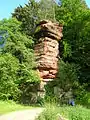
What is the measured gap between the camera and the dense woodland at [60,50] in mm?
31453

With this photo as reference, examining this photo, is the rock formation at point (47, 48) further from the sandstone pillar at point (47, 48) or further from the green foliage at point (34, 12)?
the green foliage at point (34, 12)

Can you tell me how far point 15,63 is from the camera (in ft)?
103

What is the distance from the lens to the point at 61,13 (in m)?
44.0

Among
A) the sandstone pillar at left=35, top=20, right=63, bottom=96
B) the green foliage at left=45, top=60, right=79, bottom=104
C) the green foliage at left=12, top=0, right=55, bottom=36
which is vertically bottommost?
the green foliage at left=45, top=60, right=79, bottom=104

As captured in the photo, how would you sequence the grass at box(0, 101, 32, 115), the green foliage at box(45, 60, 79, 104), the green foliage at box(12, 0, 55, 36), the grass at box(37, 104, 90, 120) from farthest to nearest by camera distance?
1. the green foliage at box(12, 0, 55, 36)
2. the green foliage at box(45, 60, 79, 104)
3. the grass at box(0, 101, 32, 115)
4. the grass at box(37, 104, 90, 120)

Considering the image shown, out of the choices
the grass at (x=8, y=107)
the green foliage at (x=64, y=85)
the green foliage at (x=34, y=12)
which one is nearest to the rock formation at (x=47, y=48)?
the green foliage at (x=64, y=85)

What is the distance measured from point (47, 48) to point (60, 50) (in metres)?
4.94

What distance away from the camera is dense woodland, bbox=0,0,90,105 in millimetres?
31453

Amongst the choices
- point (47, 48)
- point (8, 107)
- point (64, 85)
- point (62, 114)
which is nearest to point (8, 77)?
point (8, 107)

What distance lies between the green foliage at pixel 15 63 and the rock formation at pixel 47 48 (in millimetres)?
1078

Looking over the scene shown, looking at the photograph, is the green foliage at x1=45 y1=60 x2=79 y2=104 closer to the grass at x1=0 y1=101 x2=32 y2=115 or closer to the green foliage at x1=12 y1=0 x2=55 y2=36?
the grass at x1=0 y1=101 x2=32 y2=115

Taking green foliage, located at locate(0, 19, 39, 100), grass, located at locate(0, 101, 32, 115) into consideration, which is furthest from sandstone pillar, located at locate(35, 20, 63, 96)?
grass, located at locate(0, 101, 32, 115)

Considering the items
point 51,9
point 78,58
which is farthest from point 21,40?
point 51,9

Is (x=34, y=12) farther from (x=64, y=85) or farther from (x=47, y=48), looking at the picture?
(x=64, y=85)
